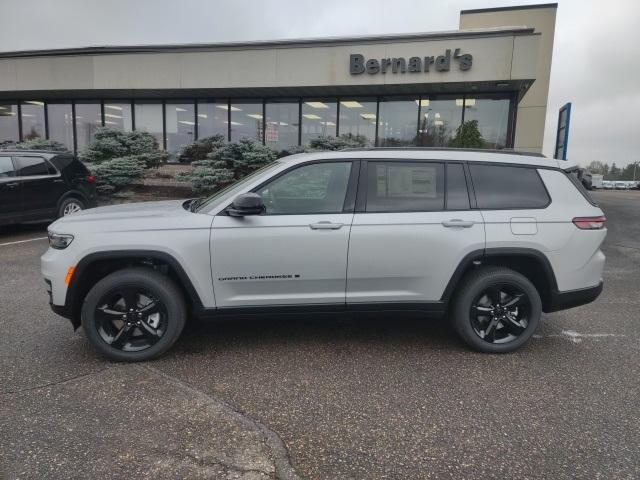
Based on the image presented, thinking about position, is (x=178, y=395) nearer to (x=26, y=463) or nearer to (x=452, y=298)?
(x=26, y=463)

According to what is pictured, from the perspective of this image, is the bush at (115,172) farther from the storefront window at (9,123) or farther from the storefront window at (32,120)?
the storefront window at (9,123)

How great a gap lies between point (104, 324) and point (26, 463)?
1378mm

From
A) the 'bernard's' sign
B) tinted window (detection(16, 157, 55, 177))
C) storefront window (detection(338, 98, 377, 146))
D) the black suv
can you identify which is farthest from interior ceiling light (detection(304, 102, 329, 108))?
tinted window (detection(16, 157, 55, 177))

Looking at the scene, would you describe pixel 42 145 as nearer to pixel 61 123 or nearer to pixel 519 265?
pixel 61 123

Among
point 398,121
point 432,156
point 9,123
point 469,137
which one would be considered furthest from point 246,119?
point 432,156

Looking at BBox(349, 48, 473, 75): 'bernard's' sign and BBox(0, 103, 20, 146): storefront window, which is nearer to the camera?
BBox(349, 48, 473, 75): 'bernard's' sign

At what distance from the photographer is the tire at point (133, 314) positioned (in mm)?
3816

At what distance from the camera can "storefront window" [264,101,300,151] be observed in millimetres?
16438

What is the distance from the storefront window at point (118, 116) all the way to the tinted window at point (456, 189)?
635 inches

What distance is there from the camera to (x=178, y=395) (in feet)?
11.1

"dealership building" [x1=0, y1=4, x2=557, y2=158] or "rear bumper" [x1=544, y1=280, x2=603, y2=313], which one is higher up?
"dealership building" [x1=0, y1=4, x2=557, y2=158]

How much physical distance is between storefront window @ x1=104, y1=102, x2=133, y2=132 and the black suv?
26.1 feet

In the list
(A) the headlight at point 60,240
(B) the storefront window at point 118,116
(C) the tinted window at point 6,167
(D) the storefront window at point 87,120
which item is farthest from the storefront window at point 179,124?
(A) the headlight at point 60,240

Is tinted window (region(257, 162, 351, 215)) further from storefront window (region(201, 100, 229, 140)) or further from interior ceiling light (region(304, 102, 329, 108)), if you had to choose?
storefront window (region(201, 100, 229, 140))
